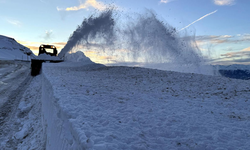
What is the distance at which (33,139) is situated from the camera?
19.2 feet

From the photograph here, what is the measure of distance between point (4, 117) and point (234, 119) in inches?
413

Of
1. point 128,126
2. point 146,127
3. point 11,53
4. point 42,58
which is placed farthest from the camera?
point 11,53

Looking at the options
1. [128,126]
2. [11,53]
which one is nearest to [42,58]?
[128,126]

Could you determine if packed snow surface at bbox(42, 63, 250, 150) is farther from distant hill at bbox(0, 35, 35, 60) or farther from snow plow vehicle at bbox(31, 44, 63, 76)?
distant hill at bbox(0, 35, 35, 60)

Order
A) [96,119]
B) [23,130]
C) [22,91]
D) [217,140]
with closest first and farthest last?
[217,140]
[96,119]
[23,130]
[22,91]

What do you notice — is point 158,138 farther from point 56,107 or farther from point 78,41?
point 78,41

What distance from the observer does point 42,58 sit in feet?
78.6

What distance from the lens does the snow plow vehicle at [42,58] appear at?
2053 centimetres

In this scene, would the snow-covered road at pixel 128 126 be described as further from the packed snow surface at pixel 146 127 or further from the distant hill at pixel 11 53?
the distant hill at pixel 11 53

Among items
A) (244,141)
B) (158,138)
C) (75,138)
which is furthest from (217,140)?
(75,138)

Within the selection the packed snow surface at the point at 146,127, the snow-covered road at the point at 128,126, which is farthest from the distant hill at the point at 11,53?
the packed snow surface at the point at 146,127

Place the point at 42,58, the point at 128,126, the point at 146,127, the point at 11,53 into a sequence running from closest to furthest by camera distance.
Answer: the point at 128,126 → the point at 146,127 → the point at 42,58 → the point at 11,53

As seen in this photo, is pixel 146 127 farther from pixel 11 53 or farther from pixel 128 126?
pixel 11 53

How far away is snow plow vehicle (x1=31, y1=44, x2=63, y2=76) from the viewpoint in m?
20.5
